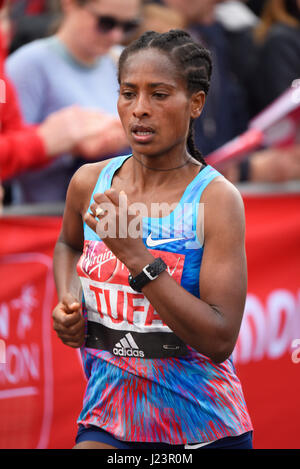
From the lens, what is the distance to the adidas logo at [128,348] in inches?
95.0

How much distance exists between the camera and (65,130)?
422 centimetres

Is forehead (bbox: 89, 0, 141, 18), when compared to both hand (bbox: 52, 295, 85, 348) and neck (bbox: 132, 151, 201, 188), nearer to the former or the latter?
neck (bbox: 132, 151, 201, 188)

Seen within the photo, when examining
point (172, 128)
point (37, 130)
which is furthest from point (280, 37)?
point (172, 128)

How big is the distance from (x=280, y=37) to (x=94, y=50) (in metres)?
1.49

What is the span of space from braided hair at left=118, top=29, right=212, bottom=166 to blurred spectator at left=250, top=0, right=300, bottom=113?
2.99 metres

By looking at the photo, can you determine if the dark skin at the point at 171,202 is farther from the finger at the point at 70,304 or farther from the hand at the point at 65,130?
the hand at the point at 65,130

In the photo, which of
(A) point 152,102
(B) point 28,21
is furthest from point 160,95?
(B) point 28,21

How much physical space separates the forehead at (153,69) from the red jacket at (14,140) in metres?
1.89

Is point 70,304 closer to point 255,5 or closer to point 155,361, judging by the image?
point 155,361

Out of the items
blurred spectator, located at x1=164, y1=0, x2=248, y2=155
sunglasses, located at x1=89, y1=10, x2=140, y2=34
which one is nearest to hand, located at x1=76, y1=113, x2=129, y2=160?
sunglasses, located at x1=89, y1=10, x2=140, y2=34

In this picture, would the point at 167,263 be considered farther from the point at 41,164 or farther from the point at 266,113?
the point at 266,113

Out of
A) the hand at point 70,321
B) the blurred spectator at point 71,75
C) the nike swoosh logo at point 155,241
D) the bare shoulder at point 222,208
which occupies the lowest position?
the hand at point 70,321

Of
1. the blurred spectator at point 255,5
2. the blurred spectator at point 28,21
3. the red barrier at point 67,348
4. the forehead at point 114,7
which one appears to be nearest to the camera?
the red barrier at point 67,348

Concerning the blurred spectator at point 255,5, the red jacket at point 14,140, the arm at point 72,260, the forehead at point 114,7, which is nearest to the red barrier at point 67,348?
the red jacket at point 14,140
